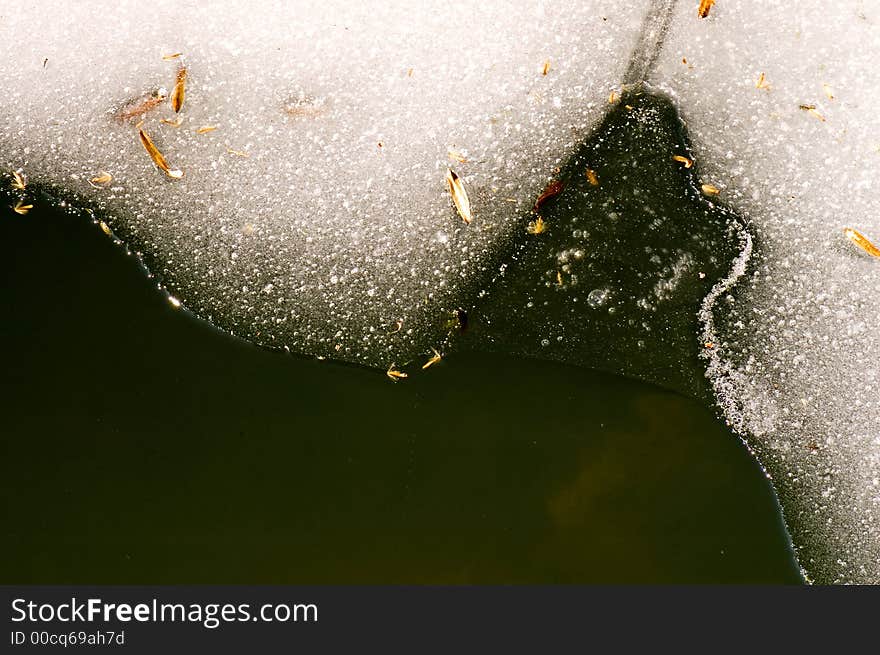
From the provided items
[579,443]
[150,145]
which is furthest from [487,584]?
[150,145]

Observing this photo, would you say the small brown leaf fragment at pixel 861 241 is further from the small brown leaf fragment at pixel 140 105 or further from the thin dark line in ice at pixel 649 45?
the small brown leaf fragment at pixel 140 105

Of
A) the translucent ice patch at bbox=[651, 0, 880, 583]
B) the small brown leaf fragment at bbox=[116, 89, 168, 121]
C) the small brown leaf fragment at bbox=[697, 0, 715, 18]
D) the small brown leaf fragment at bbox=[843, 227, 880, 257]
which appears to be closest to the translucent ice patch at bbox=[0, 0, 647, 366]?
the small brown leaf fragment at bbox=[116, 89, 168, 121]

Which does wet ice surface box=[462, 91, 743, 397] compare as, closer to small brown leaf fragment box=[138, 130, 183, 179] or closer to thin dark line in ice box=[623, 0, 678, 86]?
thin dark line in ice box=[623, 0, 678, 86]

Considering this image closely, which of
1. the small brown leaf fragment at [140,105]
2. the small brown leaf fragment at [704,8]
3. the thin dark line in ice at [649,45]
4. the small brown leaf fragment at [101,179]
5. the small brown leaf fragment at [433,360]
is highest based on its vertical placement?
the small brown leaf fragment at [704,8]

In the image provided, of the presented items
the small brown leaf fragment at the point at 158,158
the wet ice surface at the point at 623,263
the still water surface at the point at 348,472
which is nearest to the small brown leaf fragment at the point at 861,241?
the wet ice surface at the point at 623,263

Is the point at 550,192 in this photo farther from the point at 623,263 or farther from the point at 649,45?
the point at 649,45

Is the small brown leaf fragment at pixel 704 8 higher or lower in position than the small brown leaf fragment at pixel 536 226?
higher
